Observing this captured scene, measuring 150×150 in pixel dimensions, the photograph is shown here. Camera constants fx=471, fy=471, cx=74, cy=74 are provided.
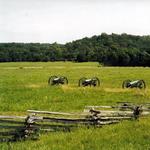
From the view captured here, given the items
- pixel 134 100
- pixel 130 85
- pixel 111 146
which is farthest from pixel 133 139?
pixel 130 85

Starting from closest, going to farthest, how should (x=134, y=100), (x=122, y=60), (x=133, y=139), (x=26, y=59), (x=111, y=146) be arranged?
(x=111, y=146)
(x=133, y=139)
(x=134, y=100)
(x=122, y=60)
(x=26, y=59)

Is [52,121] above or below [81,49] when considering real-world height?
below

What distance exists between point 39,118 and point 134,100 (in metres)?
12.8

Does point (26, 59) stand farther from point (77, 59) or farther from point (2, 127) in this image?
point (2, 127)

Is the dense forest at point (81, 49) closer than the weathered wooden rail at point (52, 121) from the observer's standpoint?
No

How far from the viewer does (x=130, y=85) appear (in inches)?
1410

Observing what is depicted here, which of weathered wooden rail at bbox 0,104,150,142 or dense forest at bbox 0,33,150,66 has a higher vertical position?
dense forest at bbox 0,33,150,66

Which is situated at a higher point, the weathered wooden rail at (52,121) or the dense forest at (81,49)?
the dense forest at (81,49)

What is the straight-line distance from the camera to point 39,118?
15.2 metres

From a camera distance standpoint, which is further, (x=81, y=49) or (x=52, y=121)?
(x=81, y=49)

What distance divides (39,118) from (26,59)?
5971 inches

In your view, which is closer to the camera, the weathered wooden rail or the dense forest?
the weathered wooden rail

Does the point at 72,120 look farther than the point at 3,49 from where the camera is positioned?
No

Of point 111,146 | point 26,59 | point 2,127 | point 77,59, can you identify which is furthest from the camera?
point 26,59
